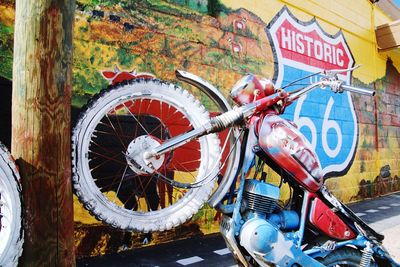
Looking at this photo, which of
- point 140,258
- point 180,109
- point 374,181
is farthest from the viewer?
point 374,181

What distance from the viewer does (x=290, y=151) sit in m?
1.88

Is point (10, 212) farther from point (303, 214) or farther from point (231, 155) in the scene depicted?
point (303, 214)

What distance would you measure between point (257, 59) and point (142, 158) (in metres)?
2.65

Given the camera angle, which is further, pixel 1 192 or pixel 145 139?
pixel 145 139

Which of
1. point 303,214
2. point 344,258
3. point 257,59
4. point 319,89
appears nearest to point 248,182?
point 303,214

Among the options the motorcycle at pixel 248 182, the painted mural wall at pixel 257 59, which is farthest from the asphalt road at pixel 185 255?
the motorcycle at pixel 248 182

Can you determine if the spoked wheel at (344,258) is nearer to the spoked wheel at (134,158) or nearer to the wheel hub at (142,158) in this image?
the spoked wheel at (134,158)

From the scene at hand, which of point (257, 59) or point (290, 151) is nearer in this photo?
point (290, 151)

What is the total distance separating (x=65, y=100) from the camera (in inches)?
58.5

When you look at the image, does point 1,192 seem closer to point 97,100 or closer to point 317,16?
point 97,100

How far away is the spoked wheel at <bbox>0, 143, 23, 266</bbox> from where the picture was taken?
1370 mm

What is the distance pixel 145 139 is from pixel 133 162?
0.15 meters

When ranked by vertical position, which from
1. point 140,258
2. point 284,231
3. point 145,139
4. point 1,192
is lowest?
point 140,258

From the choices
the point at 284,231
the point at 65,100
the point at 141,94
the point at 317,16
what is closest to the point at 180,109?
the point at 141,94
